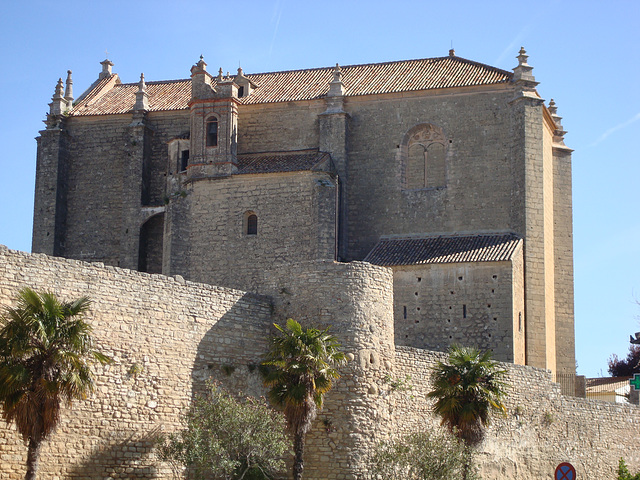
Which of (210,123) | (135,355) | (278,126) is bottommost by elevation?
(135,355)

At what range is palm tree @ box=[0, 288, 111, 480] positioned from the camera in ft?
57.7

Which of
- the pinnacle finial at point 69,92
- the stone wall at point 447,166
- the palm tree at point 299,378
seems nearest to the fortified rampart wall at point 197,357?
the palm tree at point 299,378

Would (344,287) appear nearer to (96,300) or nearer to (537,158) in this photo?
(96,300)

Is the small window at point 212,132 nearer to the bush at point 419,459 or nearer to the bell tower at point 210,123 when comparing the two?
the bell tower at point 210,123

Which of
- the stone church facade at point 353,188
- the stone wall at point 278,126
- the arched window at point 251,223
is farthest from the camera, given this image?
the stone wall at point 278,126

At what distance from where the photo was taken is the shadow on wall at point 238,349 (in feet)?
76.0

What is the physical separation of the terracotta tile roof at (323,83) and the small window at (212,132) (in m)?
2.01

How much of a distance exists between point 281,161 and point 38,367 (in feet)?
70.2

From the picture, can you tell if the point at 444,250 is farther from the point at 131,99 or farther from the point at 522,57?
the point at 131,99

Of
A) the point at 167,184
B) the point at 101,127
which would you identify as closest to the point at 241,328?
the point at 167,184

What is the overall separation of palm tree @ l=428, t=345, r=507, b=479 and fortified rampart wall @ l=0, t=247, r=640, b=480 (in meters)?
1.24

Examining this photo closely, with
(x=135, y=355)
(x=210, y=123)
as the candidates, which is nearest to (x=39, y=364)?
(x=135, y=355)

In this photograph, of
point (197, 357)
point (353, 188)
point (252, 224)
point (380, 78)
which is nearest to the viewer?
point (197, 357)

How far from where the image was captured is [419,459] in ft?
75.7
